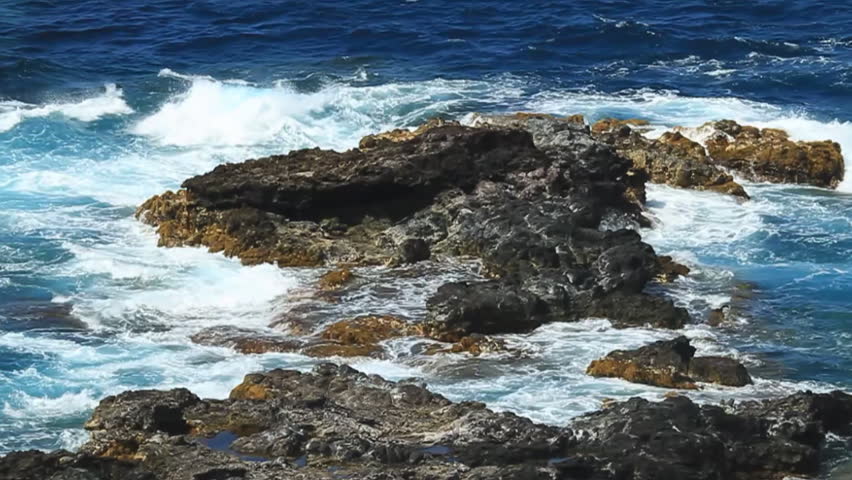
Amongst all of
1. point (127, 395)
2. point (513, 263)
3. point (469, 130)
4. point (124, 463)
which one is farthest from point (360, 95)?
point (124, 463)

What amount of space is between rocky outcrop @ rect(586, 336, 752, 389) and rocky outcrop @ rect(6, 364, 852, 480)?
78.7 inches

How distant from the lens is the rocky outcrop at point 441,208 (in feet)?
90.8

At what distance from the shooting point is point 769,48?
49406mm

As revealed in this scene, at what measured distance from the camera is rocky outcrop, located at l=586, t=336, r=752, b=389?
22.6m

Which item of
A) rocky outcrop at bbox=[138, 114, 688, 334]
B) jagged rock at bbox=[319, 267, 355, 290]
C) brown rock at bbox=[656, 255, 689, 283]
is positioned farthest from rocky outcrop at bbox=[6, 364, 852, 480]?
brown rock at bbox=[656, 255, 689, 283]

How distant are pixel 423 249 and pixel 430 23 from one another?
87.5ft

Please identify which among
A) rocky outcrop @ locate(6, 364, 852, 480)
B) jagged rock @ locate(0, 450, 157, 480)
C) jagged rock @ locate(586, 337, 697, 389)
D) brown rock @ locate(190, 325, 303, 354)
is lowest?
brown rock @ locate(190, 325, 303, 354)

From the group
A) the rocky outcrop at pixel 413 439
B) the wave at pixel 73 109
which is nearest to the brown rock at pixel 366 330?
the rocky outcrop at pixel 413 439

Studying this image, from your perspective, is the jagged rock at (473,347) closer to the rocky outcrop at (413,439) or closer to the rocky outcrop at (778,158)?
the rocky outcrop at (413,439)

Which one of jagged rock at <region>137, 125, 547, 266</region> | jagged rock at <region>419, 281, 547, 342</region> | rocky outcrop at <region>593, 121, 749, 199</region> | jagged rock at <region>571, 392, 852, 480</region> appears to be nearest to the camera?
jagged rock at <region>571, 392, 852, 480</region>

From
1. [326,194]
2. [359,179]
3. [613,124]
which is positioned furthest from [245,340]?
[613,124]

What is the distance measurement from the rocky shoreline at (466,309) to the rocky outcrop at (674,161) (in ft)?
0.20

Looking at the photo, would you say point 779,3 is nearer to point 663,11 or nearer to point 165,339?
point 663,11

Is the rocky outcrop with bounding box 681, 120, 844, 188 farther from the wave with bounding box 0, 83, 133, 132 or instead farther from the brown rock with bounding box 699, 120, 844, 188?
the wave with bounding box 0, 83, 133, 132
